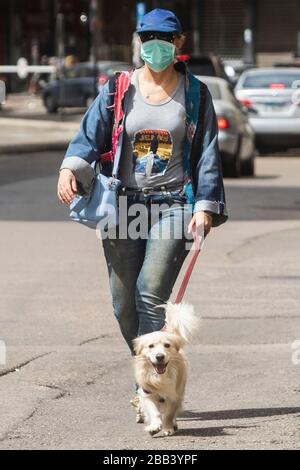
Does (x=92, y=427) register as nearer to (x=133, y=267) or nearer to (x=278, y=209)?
(x=133, y=267)

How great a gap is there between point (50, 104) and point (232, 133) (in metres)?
23.8

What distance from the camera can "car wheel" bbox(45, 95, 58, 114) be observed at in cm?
4491

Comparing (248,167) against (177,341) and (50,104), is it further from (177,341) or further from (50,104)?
(50,104)

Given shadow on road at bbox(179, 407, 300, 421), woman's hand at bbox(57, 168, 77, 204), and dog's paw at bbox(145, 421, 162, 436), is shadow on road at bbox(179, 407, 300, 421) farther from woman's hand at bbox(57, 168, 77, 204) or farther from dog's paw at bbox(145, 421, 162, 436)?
woman's hand at bbox(57, 168, 77, 204)

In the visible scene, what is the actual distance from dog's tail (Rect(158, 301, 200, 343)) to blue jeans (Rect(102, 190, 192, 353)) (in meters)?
0.35

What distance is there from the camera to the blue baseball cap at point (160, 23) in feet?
22.6

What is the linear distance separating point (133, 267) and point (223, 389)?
1173 millimetres

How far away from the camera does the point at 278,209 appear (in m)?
18.1

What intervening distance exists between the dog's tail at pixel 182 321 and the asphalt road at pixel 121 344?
1.64 feet

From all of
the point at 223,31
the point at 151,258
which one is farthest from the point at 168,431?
the point at 223,31

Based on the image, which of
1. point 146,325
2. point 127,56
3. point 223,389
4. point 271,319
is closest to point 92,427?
point 146,325

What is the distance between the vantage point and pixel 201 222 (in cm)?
682

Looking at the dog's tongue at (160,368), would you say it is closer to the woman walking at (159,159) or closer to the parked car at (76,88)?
the woman walking at (159,159)

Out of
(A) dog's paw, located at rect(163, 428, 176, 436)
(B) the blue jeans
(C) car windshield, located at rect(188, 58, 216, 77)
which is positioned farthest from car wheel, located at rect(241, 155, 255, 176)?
(A) dog's paw, located at rect(163, 428, 176, 436)
